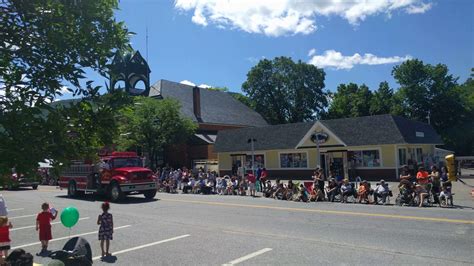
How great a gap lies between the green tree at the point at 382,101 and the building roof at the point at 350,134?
29.6 meters

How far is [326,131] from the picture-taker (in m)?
33.9

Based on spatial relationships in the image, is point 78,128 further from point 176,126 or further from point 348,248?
point 176,126

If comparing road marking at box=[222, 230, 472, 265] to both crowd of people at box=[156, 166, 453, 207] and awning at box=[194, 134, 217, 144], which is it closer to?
crowd of people at box=[156, 166, 453, 207]

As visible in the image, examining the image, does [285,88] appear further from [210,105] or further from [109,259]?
[109,259]

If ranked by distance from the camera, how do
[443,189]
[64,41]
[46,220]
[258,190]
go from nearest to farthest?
[64,41], [46,220], [443,189], [258,190]

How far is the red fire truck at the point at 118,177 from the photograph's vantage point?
22.7 m

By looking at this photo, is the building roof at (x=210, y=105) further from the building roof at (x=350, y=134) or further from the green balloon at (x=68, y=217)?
the green balloon at (x=68, y=217)

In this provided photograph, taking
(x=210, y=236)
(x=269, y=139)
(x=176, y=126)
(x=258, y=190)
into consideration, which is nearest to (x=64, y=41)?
(x=210, y=236)

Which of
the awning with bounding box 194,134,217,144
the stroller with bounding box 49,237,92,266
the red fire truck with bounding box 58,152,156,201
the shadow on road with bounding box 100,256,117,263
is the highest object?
A: the awning with bounding box 194,134,217,144

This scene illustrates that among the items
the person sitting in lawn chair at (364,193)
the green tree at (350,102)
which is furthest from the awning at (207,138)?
the person sitting in lawn chair at (364,193)

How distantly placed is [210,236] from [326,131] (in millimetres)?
23654

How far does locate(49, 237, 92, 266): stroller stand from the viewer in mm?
8039

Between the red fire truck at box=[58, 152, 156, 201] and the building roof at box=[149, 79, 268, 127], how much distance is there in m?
27.5

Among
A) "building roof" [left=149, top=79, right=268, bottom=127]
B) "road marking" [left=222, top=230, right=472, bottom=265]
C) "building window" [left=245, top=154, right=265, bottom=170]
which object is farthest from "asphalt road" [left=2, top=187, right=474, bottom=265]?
"building roof" [left=149, top=79, right=268, bottom=127]
